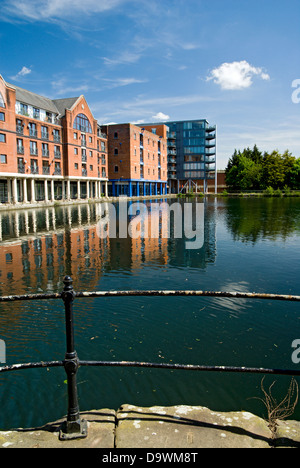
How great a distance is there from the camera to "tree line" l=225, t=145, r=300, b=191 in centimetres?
8919

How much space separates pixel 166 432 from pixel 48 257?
12.4 metres

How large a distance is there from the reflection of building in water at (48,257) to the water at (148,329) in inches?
2.4

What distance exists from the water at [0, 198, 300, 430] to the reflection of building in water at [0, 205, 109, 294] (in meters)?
0.06

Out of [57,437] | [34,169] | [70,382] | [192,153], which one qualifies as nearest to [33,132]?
[34,169]

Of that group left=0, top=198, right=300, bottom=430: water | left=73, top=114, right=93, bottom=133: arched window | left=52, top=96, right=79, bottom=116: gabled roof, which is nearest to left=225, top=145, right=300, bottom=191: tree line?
left=73, top=114, right=93, bottom=133: arched window

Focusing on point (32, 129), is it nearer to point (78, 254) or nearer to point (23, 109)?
point (23, 109)

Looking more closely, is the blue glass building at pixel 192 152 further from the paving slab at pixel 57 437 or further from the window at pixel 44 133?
the paving slab at pixel 57 437

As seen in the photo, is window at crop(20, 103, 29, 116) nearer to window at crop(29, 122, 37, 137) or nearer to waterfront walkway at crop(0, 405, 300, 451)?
window at crop(29, 122, 37, 137)

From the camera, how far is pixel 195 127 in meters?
99.5

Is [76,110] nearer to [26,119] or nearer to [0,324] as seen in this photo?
[26,119]

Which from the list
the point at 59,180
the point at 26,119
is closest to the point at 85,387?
the point at 26,119

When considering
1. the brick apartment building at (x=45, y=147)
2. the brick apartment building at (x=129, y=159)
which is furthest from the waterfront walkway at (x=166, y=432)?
the brick apartment building at (x=129, y=159)

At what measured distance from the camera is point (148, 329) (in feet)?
23.8

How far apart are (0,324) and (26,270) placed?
16.0 feet
